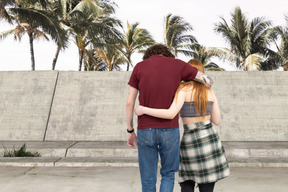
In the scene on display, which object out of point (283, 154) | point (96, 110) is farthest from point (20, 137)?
point (283, 154)

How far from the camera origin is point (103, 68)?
35.1 m

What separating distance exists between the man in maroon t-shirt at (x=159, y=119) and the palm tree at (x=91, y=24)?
19698 millimetres

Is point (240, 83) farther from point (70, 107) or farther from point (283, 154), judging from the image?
point (70, 107)

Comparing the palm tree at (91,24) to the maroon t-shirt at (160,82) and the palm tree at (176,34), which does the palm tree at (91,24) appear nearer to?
the palm tree at (176,34)

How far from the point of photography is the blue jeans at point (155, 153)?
224 cm

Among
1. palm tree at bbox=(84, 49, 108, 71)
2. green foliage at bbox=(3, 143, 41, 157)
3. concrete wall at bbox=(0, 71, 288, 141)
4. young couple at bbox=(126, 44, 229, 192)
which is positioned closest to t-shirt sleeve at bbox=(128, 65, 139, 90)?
young couple at bbox=(126, 44, 229, 192)

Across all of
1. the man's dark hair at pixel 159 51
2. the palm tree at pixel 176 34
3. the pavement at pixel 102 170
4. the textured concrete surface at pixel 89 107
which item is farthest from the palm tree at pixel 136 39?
the man's dark hair at pixel 159 51

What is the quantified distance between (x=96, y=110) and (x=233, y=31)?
68.6ft

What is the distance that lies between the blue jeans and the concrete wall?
5.57 meters

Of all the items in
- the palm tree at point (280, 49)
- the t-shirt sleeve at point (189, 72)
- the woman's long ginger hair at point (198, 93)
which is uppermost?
the palm tree at point (280, 49)

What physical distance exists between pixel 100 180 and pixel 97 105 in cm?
436

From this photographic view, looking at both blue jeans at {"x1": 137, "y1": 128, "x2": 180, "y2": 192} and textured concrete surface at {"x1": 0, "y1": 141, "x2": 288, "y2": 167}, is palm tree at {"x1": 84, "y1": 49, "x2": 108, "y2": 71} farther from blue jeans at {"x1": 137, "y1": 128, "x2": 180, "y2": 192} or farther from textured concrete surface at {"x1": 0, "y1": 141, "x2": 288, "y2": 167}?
blue jeans at {"x1": 137, "y1": 128, "x2": 180, "y2": 192}

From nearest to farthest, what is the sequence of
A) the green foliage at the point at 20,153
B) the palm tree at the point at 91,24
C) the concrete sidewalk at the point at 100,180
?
the concrete sidewalk at the point at 100,180 → the green foliage at the point at 20,153 → the palm tree at the point at 91,24

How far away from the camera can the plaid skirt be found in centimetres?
233
